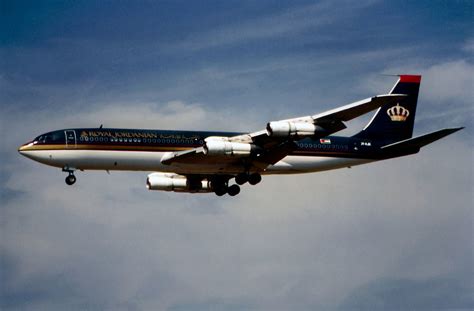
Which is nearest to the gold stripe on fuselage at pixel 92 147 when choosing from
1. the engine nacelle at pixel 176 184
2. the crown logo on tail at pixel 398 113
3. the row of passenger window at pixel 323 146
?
the engine nacelle at pixel 176 184

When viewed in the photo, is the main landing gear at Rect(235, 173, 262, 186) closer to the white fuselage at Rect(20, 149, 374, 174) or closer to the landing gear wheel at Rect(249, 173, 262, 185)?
the landing gear wheel at Rect(249, 173, 262, 185)

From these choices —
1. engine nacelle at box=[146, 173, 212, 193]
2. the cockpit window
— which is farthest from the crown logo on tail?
the cockpit window

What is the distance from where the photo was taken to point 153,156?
75.6 meters

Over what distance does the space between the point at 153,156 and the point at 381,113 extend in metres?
22.9

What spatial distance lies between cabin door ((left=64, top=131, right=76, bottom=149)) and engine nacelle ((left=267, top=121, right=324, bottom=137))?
Answer: 16.4m

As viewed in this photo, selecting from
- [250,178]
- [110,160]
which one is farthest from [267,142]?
[110,160]

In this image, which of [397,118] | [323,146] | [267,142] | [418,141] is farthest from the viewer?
[397,118]

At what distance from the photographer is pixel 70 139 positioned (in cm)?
7562

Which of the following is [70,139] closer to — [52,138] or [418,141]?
[52,138]

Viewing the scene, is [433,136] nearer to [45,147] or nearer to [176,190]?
[176,190]

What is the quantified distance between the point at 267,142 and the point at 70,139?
633 inches

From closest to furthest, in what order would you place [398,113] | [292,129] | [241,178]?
[292,129]
[241,178]
[398,113]

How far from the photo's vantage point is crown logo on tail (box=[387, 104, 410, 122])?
85.9 m

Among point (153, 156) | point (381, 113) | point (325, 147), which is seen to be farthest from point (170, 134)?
point (381, 113)
